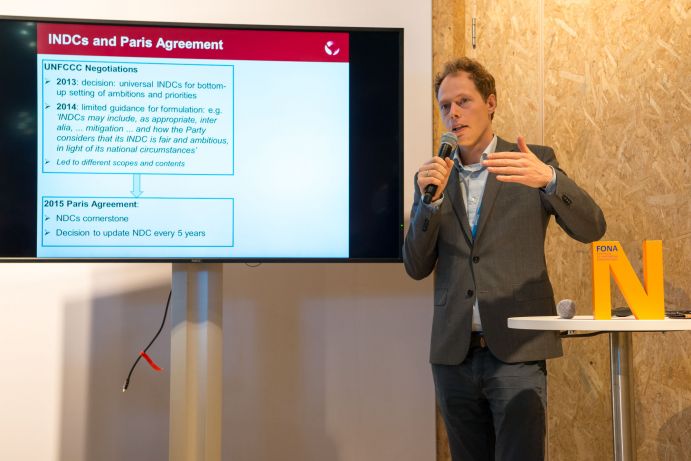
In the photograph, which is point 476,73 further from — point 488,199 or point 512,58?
point 512,58

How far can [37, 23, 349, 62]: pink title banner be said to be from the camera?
2.89 meters

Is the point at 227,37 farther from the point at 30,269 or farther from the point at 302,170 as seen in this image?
the point at 30,269

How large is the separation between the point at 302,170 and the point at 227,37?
22.9 inches

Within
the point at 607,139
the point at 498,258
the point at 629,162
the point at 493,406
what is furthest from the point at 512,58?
the point at 493,406

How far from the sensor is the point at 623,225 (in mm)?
2934

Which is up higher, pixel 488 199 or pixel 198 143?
pixel 198 143

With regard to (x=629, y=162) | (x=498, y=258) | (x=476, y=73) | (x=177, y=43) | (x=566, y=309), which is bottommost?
(x=566, y=309)

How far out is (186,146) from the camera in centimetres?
288

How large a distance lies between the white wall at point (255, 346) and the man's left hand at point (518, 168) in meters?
1.29

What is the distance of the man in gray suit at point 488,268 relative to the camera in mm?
2291

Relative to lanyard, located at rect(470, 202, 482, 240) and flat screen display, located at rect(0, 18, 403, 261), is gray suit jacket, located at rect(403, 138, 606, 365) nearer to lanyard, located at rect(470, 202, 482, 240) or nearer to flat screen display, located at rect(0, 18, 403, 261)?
lanyard, located at rect(470, 202, 482, 240)

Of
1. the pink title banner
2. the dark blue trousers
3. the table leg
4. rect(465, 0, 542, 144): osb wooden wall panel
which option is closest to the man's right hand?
the dark blue trousers

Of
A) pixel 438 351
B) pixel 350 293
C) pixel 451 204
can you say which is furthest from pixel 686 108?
pixel 350 293

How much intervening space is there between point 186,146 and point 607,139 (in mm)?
1624
